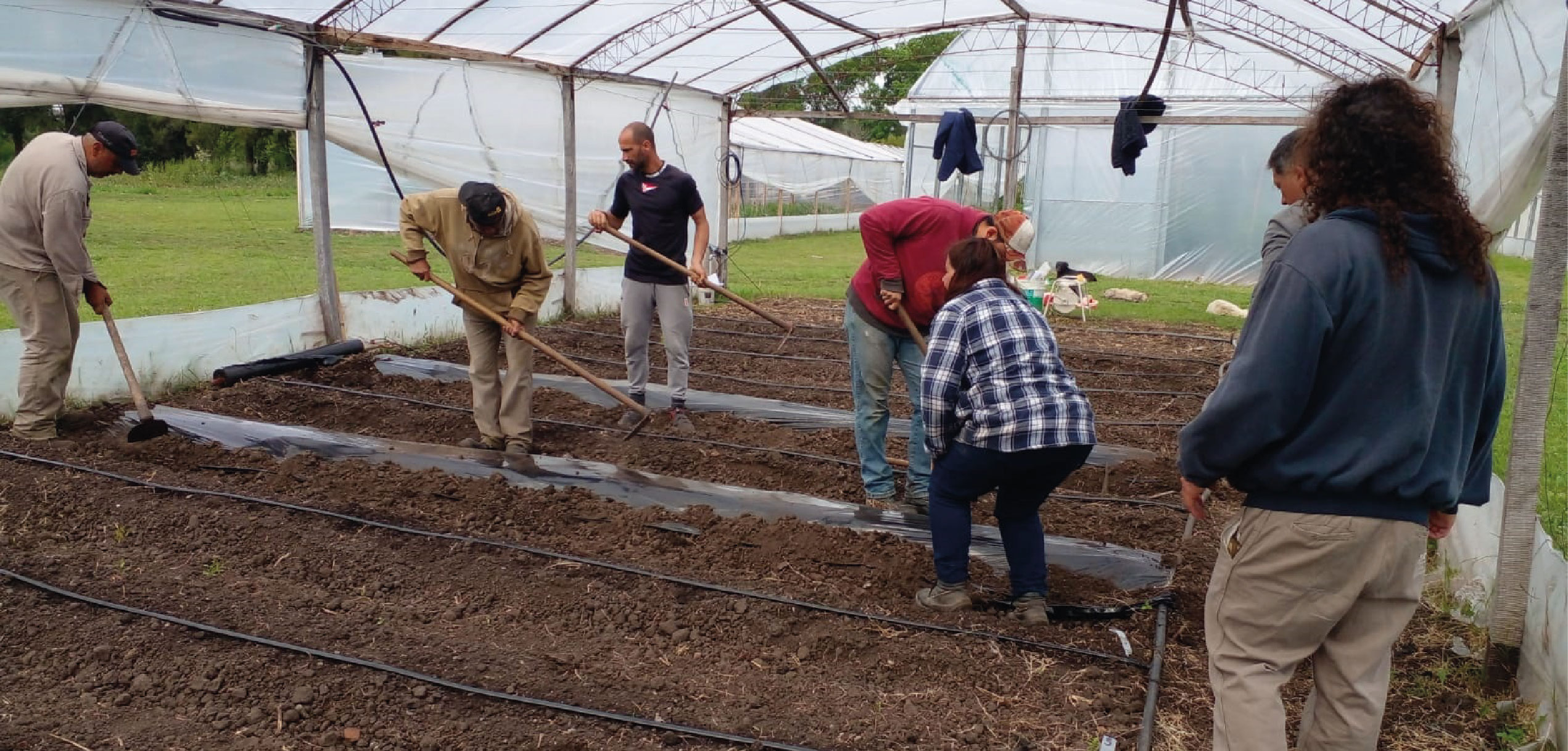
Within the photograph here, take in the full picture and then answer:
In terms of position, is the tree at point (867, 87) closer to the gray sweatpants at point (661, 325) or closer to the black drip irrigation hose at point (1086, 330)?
the black drip irrigation hose at point (1086, 330)

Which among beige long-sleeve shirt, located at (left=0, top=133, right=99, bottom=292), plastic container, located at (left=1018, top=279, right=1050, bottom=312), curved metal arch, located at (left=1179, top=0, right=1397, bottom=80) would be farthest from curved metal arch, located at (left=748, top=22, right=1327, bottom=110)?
beige long-sleeve shirt, located at (left=0, top=133, right=99, bottom=292)

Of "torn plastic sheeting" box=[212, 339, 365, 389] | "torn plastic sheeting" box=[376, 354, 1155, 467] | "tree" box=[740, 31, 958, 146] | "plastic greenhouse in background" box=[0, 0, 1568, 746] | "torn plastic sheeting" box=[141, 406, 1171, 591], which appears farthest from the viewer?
"tree" box=[740, 31, 958, 146]

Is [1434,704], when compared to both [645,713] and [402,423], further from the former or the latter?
[402,423]

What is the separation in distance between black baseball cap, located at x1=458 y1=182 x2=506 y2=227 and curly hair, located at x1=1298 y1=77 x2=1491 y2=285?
11.7 ft

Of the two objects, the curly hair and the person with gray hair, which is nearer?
the curly hair

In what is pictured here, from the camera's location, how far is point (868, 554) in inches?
152

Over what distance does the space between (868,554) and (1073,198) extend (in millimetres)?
12690

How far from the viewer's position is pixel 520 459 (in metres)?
4.74

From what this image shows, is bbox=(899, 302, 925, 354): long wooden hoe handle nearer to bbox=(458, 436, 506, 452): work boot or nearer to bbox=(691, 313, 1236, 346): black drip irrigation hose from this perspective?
bbox=(458, 436, 506, 452): work boot

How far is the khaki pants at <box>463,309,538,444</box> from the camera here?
16.7 ft

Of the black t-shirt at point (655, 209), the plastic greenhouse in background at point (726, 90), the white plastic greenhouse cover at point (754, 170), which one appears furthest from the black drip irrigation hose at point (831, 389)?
the white plastic greenhouse cover at point (754, 170)

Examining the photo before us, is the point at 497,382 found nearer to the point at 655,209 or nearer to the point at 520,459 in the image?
the point at 520,459

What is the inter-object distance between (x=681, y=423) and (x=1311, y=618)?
4.04 metres

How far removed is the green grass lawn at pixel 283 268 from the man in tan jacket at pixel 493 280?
13.9 ft
